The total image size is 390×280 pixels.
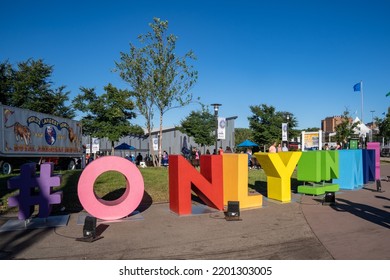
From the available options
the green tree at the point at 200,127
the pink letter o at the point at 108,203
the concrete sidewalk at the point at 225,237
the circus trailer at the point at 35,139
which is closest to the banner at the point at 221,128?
the circus trailer at the point at 35,139

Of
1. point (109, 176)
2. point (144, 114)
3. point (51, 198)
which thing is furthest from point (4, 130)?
point (51, 198)

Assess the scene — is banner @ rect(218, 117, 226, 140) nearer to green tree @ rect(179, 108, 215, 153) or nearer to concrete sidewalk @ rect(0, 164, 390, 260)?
concrete sidewalk @ rect(0, 164, 390, 260)

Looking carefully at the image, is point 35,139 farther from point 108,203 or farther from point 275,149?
point 275,149

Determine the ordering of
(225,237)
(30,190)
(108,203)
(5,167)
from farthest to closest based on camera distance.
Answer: (5,167) → (108,203) → (30,190) → (225,237)

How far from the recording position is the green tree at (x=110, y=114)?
3362 cm

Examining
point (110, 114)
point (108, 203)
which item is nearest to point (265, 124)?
point (110, 114)

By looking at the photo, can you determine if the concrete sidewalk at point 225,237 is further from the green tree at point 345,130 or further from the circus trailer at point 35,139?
the green tree at point 345,130

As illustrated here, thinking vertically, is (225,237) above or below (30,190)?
A: below

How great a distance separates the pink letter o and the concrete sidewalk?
→ 314 millimetres

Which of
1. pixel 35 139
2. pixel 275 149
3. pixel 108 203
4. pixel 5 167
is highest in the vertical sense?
pixel 35 139

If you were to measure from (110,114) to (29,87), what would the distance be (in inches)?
335

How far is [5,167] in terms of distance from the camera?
17141 mm

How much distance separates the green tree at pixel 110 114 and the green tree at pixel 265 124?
17.0 m

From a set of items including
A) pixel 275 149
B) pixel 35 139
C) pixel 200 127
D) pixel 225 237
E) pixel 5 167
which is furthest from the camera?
pixel 200 127
